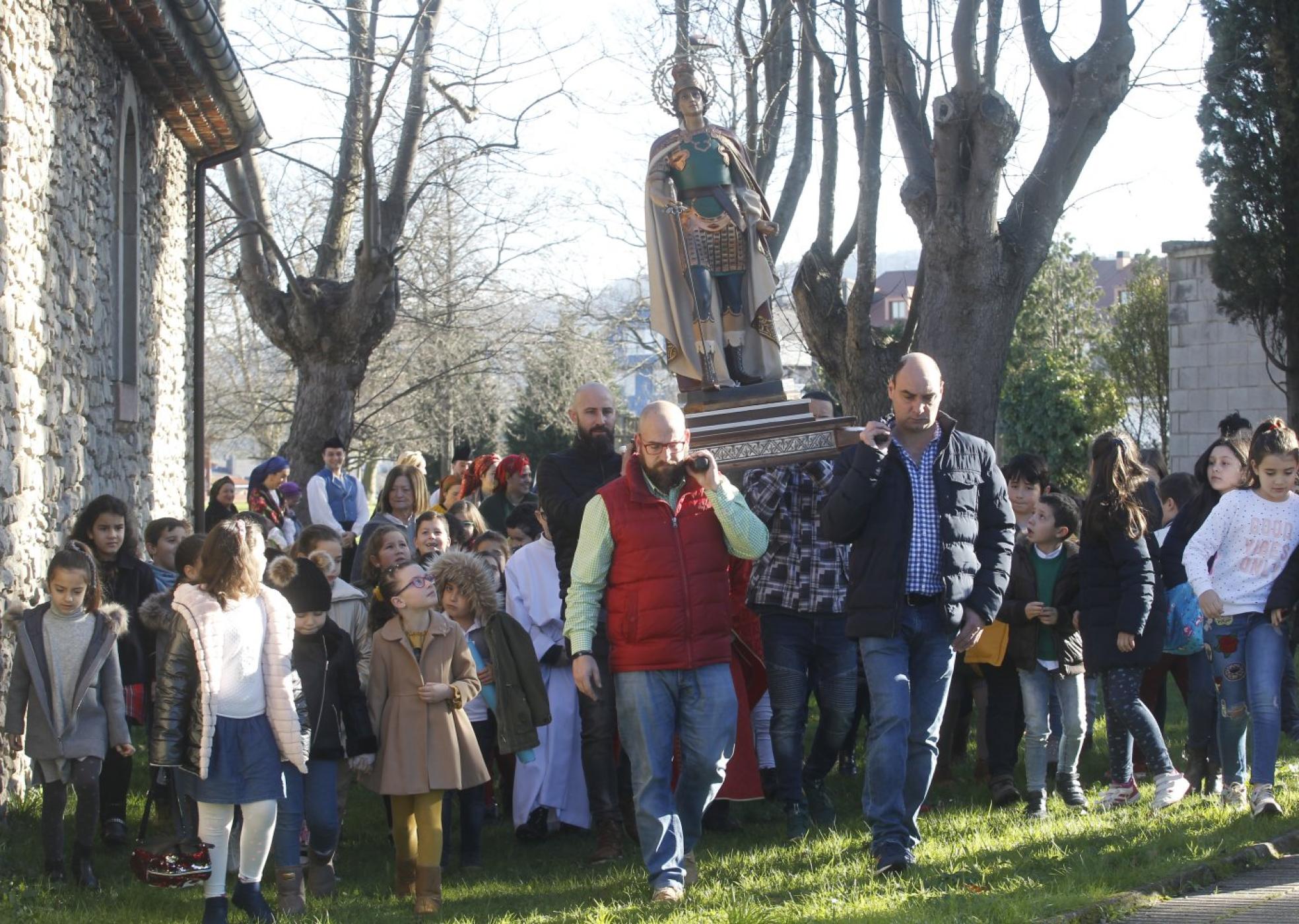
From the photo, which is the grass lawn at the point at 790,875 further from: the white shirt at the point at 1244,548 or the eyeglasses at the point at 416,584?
the eyeglasses at the point at 416,584

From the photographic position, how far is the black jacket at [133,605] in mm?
7621

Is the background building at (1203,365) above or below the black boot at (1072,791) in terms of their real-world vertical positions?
above

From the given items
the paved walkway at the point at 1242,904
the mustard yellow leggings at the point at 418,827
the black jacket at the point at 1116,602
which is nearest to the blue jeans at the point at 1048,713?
the black jacket at the point at 1116,602

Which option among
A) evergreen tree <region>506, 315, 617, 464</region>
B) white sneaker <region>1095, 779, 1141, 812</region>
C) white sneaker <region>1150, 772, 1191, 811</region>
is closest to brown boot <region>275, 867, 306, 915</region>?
white sneaker <region>1095, 779, 1141, 812</region>

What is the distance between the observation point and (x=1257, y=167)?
18.1 meters

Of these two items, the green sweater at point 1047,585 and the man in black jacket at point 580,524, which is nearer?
the man in black jacket at point 580,524

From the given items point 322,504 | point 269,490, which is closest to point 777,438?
point 322,504

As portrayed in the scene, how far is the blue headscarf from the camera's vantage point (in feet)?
41.7

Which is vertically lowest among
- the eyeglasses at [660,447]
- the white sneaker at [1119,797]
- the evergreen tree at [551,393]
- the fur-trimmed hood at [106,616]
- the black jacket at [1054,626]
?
the white sneaker at [1119,797]

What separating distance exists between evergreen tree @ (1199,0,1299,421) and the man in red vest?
13428mm

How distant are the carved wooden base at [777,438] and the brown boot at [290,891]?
139 inches

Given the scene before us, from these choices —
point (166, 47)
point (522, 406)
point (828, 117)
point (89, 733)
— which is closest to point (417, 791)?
point (89, 733)

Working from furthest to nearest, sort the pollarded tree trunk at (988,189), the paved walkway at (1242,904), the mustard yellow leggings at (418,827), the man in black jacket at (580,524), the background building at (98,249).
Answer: the pollarded tree trunk at (988,189)
the background building at (98,249)
the man in black jacket at (580,524)
the mustard yellow leggings at (418,827)
the paved walkway at (1242,904)

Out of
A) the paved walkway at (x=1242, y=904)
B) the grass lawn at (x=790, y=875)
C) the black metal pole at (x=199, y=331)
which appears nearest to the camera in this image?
the paved walkway at (x=1242, y=904)
